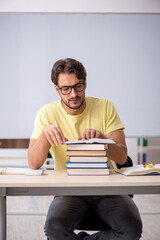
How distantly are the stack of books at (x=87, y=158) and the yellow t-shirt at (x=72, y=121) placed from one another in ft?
0.90

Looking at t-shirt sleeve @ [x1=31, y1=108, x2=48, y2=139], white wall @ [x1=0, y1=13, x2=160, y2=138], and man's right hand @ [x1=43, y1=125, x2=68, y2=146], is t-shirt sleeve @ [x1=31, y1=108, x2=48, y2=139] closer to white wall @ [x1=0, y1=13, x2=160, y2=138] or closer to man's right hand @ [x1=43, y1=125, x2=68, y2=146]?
man's right hand @ [x1=43, y1=125, x2=68, y2=146]

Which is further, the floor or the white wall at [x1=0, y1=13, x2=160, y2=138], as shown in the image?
the white wall at [x1=0, y1=13, x2=160, y2=138]

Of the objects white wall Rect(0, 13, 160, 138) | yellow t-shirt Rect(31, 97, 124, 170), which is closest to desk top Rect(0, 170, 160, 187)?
yellow t-shirt Rect(31, 97, 124, 170)

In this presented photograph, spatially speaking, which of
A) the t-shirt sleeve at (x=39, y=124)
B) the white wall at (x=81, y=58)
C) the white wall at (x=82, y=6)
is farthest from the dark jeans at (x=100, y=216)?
the white wall at (x=82, y=6)

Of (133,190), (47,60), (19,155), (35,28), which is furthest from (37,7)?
(133,190)

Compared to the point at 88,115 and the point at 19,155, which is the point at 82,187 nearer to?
the point at 88,115

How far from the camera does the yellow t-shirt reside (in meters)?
1.77

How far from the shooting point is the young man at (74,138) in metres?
1.48

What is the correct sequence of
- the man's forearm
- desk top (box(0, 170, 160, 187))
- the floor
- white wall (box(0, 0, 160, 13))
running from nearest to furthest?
desk top (box(0, 170, 160, 187)) → the man's forearm → the floor → white wall (box(0, 0, 160, 13))

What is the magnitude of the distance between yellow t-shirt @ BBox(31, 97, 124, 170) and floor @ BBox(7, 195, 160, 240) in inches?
45.3

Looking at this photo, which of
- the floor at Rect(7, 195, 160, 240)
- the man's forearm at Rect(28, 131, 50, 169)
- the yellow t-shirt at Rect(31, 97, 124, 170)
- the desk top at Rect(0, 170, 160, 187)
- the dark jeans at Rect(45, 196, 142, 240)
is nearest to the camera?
the desk top at Rect(0, 170, 160, 187)

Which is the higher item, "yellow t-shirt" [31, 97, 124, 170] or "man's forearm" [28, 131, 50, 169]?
"yellow t-shirt" [31, 97, 124, 170]

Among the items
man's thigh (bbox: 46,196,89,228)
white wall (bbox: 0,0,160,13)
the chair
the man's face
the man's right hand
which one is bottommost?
the chair

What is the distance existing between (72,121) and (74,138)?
0.33 ft
